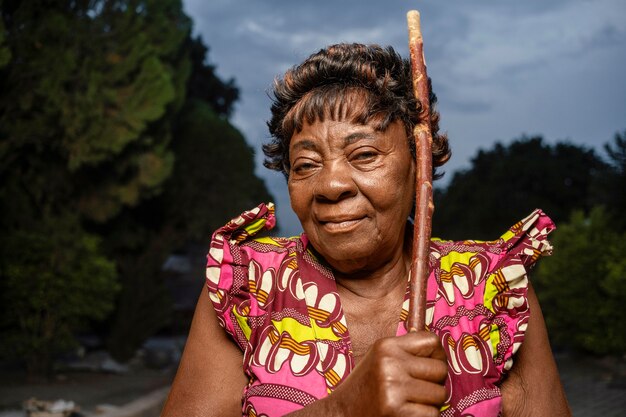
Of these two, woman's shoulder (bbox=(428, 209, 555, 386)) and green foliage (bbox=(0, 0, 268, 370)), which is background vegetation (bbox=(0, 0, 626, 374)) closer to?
green foliage (bbox=(0, 0, 268, 370))

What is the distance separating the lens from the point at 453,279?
2.35 meters

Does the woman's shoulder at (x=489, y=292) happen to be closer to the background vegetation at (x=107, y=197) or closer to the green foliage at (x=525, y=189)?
the background vegetation at (x=107, y=197)

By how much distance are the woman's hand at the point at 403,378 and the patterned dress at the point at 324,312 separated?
1.19 ft

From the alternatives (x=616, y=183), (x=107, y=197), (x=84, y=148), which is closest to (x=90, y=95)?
(x=84, y=148)

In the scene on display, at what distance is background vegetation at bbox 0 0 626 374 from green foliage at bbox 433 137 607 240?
16265 mm

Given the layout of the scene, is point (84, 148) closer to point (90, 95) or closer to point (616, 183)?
point (90, 95)

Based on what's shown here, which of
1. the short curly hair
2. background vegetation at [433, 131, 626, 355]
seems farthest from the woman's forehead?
background vegetation at [433, 131, 626, 355]

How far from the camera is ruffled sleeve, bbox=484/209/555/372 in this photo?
7.32 feet

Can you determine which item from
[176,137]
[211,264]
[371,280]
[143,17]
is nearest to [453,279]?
[371,280]

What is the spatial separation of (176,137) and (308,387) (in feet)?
44.7

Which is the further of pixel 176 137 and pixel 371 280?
pixel 176 137

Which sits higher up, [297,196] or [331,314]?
[297,196]

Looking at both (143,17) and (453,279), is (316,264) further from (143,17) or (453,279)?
(143,17)

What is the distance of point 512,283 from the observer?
89.9 inches
